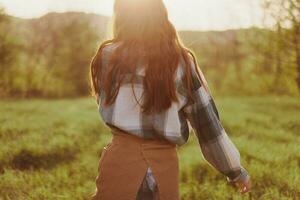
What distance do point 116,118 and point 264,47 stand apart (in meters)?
18.4

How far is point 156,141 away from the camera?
8.34 ft

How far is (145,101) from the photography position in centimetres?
248

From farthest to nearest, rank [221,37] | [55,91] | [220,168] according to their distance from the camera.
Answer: [221,37] < [55,91] < [220,168]

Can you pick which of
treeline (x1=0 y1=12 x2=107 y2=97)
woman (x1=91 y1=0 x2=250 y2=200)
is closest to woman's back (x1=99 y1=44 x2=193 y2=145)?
woman (x1=91 y1=0 x2=250 y2=200)

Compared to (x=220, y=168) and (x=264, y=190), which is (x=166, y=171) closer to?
(x=220, y=168)

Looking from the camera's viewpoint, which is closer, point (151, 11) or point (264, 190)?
point (151, 11)

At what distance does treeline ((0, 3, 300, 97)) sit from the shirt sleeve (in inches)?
797

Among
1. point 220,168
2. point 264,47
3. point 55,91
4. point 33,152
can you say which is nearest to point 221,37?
point 55,91

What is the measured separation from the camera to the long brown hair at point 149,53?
2.48 meters

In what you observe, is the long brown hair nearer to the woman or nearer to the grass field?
the woman

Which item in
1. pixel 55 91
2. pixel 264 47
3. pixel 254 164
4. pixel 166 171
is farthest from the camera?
pixel 55 91

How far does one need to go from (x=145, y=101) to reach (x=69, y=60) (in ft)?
102

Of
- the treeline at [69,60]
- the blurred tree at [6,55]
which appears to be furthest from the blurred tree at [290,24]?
the blurred tree at [6,55]

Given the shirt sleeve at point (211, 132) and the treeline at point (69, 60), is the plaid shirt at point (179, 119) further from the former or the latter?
the treeline at point (69, 60)
